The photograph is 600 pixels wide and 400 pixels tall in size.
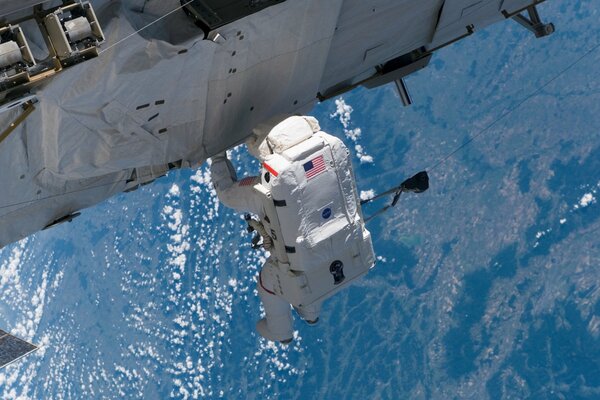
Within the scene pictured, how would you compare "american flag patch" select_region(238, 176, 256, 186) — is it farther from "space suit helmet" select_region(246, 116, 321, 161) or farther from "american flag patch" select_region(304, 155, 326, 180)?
"american flag patch" select_region(304, 155, 326, 180)

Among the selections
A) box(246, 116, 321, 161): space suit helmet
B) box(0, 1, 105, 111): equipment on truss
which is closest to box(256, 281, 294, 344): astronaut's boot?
box(246, 116, 321, 161): space suit helmet

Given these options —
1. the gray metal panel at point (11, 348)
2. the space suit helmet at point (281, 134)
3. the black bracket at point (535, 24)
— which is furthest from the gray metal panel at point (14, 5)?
the black bracket at point (535, 24)

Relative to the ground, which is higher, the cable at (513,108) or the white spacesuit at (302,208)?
the white spacesuit at (302,208)

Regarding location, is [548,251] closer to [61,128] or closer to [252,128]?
[252,128]

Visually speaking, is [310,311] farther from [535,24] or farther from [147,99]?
[535,24]

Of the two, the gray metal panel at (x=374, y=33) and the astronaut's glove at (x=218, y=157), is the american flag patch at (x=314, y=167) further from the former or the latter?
the gray metal panel at (x=374, y=33)

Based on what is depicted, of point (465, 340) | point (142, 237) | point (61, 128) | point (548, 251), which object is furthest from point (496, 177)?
point (61, 128)
